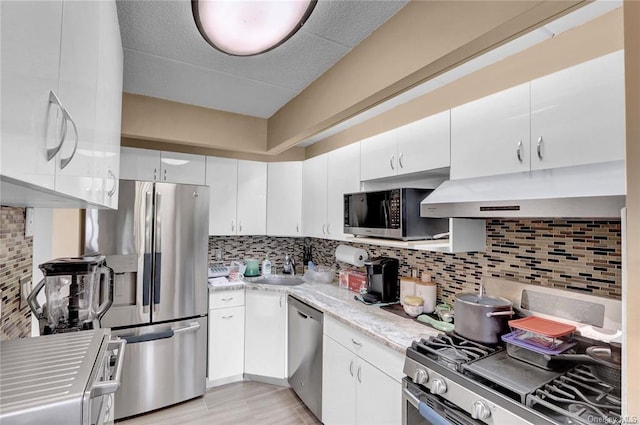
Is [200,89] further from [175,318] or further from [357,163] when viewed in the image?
[175,318]

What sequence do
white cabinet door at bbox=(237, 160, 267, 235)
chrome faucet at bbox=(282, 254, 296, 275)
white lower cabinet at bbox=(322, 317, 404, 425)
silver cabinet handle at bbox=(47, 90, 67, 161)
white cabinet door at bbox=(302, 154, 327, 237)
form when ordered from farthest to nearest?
chrome faucet at bbox=(282, 254, 296, 275) < white cabinet door at bbox=(237, 160, 267, 235) < white cabinet door at bbox=(302, 154, 327, 237) < white lower cabinet at bbox=(322, 317, 404, 425) < silver cabinet handle at bbox=(47, 90, 67, 161)

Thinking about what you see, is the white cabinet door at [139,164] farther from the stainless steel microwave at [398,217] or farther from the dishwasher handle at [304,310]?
the stainless steel microwave at [398,217]

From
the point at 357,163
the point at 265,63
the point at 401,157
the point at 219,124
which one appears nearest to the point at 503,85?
the point at 401,157

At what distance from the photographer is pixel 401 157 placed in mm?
2016

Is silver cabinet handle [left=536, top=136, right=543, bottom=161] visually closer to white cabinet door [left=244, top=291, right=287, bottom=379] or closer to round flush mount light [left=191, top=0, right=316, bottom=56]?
round flush mount light [left=191, top=0, right=316, bottom=56]

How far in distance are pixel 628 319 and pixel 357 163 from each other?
1884 millimetres

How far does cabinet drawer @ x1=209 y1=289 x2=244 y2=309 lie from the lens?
2.64m

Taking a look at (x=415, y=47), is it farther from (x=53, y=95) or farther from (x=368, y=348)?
(x=368, y=348)

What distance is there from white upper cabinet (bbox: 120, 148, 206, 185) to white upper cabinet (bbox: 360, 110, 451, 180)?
155 centimetres

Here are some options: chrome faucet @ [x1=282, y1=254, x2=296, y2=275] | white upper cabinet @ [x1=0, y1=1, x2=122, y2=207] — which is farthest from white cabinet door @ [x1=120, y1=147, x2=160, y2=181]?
white upper cabinet @ [x1=0, y1=1, x2=122, y2=207]

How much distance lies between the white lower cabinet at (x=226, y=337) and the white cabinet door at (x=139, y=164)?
46.8 inches

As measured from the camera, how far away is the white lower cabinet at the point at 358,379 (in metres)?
1.59

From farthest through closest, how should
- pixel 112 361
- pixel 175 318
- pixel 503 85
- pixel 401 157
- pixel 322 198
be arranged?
pixel 322 198 → pixel 175 318 → pixel 401 157 → pixel 503 85 → pixel 112 361

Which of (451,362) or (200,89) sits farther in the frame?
(200,89)
